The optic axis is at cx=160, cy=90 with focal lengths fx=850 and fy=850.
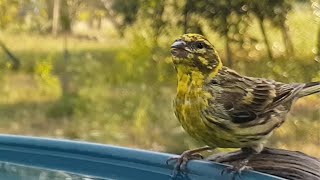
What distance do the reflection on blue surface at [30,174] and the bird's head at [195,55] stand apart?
46 centimetres

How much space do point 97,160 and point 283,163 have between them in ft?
1.99

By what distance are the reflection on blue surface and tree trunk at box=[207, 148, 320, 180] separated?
45 cm

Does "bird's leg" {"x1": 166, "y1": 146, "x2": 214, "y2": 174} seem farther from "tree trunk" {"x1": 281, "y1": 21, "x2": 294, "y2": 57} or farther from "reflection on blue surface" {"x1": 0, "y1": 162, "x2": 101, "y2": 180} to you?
"tree trunk" {"x1": 281, "y1": 21, "x2": 294, "y2": 57}

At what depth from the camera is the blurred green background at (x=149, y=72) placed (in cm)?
656

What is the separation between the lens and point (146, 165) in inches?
102

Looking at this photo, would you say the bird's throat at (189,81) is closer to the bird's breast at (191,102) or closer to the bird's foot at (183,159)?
the bird's breast at (191,102)

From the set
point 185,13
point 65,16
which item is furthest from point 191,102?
point 65,16

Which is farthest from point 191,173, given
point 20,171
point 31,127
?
point 31,127

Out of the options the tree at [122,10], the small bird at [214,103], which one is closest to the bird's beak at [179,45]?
the small bird at [214,103]

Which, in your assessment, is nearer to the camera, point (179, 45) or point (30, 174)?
point (179, 45)

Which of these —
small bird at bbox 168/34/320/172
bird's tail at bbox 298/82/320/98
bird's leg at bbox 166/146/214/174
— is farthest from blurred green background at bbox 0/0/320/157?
bird's leg at bbox 166/146/214/174

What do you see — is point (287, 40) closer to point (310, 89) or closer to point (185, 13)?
point (185, 13)

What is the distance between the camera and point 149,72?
7.51 metres

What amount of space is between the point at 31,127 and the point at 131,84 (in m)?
1.22
